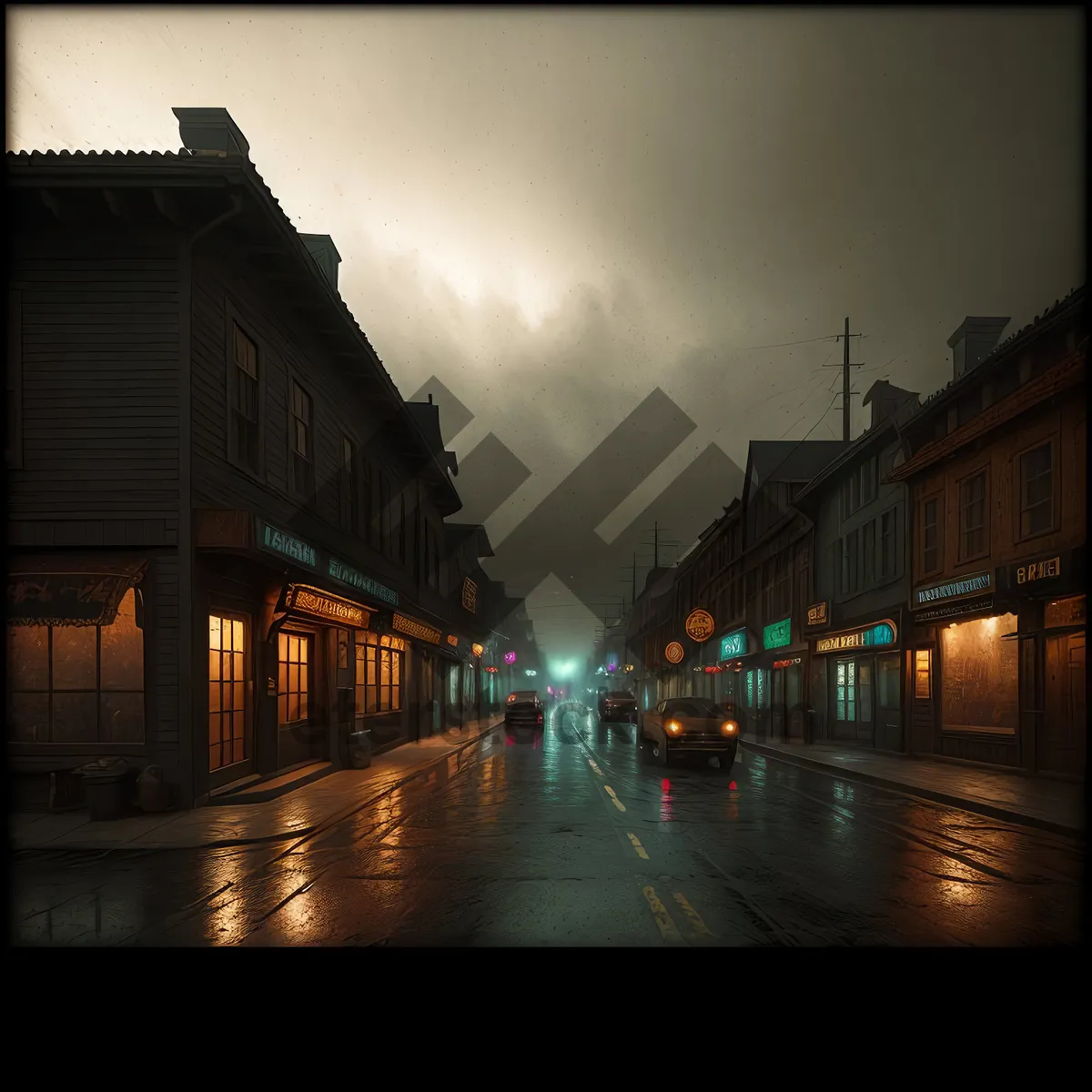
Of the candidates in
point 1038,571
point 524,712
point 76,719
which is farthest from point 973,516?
point 524,712

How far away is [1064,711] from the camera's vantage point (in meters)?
18.5

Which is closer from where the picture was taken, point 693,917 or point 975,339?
point 693,917

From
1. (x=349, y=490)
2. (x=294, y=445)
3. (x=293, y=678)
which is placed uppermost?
(x=294, y=445)

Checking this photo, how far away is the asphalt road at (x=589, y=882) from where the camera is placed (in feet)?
23.7

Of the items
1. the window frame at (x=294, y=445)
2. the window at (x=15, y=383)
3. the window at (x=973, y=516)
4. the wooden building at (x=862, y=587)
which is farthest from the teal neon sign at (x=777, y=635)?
the window at (x=15, y=383)

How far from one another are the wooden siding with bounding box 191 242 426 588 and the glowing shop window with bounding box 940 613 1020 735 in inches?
608

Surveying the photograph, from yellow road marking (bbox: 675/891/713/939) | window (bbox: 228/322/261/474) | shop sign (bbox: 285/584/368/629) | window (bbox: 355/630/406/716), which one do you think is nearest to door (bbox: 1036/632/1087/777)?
yellow road marking (bbox: 675/891/713/939)

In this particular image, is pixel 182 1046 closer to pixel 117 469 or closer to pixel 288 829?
pixel 288 829

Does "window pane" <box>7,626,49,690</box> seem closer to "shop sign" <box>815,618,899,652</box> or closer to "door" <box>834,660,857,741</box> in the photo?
"shop sign" <box>815,618,899,652</box>

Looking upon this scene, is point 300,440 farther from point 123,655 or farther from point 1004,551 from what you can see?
point 1004,551

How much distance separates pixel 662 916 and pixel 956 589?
1699cm

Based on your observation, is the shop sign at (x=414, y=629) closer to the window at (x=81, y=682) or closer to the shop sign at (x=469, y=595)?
the shop sign at (x=469, y=595)

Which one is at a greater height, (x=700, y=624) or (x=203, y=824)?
(x=700, y=624)

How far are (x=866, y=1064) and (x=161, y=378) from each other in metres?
13.0
